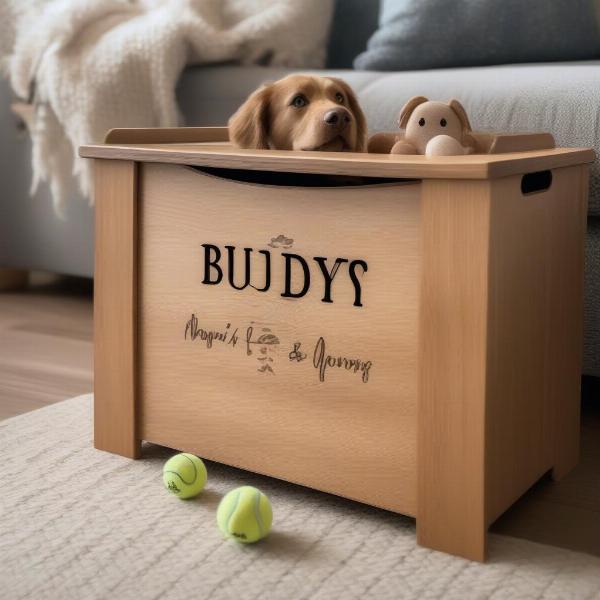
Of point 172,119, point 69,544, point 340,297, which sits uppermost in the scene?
point 172,119

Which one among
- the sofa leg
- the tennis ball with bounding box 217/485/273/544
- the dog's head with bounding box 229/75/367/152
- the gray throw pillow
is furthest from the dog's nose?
the sofa leg

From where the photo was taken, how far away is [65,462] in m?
1.11

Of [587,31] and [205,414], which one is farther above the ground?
[587,31]

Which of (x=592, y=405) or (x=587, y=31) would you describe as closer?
Result: (x=592, y=405)

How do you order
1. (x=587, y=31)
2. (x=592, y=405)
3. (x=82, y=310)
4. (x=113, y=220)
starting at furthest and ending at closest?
(x=82, y=310), (x=587, y=31), (x=592, y=405), (x=113, y=220)

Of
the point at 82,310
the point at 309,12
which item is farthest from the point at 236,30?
the point at 82,310

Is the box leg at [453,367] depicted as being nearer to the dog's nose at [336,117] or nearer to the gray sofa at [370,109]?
the dog's nose at [336,117]

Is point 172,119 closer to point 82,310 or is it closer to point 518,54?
point 82,310

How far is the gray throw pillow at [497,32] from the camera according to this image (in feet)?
5.47

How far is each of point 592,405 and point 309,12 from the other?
3.39ft

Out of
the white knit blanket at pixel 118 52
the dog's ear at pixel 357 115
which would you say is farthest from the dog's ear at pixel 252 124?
the white knit blanket at pixel 118 52

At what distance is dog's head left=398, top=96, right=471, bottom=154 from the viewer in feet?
3.42

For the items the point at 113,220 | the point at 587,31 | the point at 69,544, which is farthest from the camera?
the point at 587,31

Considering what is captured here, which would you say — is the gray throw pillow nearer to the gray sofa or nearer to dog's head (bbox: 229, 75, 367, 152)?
the gray sofa
